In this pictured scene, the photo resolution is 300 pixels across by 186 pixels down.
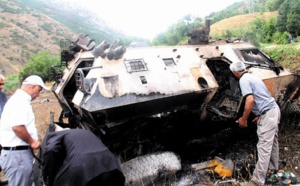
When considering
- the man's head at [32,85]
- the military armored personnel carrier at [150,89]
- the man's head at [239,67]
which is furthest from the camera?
the military armored personnel carrier at [150,89]

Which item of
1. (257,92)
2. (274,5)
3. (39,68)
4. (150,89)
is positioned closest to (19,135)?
Result: (150,89)

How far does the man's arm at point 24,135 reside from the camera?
330 cm

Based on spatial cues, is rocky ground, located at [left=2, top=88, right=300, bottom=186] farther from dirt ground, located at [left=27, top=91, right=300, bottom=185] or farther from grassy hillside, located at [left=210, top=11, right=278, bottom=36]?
grassy hillside, located at [left=210, top=11, right=278, bottom=36]

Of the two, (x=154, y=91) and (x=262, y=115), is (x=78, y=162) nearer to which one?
(x=154, y=91)

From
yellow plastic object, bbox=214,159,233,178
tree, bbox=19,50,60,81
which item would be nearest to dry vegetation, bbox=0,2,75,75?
tree, bbox=19,50,60,81

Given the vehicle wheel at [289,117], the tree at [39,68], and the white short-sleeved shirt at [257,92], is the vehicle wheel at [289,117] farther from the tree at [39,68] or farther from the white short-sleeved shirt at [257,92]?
the tree at [39,68]

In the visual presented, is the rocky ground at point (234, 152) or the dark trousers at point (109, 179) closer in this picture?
the dark trousers at point (109, 179)

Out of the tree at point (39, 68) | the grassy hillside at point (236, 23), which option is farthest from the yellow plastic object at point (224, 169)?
the grassy hillside at point (236, 23)

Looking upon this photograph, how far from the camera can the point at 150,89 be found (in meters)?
4.82

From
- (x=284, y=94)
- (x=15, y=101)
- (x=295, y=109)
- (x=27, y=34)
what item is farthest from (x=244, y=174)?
(x=27, y=34)

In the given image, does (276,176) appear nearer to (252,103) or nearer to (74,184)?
(252,103)

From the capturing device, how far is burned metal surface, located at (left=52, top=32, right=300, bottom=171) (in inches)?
181

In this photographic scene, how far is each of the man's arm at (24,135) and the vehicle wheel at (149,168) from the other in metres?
1.82

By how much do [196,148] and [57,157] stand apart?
13.2 ft
